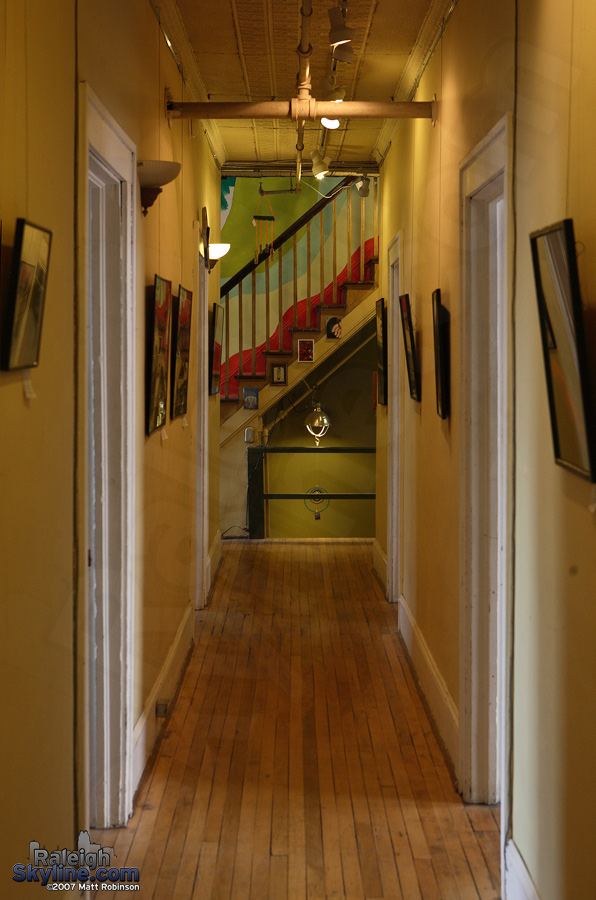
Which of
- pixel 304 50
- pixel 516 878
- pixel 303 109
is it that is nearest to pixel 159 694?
pixel 516 878

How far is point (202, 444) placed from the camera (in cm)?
604

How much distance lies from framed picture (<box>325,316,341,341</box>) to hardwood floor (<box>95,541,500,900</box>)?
11.6ft

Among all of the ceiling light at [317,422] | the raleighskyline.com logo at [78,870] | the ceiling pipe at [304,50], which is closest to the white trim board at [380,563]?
the ceiling light at [317,422]

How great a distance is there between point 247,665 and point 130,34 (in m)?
3.30

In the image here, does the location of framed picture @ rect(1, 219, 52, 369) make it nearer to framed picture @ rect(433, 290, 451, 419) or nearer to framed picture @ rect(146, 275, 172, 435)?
framed picture @ rect(146, 275, 172, 435)

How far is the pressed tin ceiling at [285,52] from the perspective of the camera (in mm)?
3918

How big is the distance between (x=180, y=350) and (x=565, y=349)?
2796 mm

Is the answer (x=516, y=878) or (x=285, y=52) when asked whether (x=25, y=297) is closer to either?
(x=516, y=878)

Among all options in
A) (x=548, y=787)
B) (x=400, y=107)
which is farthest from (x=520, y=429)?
(x=400, y=107)

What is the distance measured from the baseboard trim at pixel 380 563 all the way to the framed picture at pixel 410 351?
6.87ft

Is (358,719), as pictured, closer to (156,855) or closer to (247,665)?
(247,665)

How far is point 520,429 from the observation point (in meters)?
2.53

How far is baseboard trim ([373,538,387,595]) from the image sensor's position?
21.5 ft

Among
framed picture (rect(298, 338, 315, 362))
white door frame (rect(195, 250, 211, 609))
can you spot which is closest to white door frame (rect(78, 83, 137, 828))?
white door frame (rect(195, 250, 211, 609))
